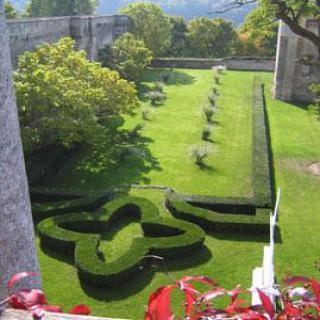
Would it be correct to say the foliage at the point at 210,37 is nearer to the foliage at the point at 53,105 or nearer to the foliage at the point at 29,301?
the foliage at the point at 53,105

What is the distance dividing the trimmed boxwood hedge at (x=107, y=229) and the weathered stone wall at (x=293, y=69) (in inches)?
694

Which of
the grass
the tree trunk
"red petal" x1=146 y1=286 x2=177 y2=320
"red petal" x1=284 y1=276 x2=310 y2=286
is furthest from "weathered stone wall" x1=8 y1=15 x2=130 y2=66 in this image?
"red petal" x1=146 y1=286 x2=177 y2=320

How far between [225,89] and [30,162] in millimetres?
17543

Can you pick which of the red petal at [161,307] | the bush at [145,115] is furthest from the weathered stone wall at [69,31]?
the red petal at [161,307]

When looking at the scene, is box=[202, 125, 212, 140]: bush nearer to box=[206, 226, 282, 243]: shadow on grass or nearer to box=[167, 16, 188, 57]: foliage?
box=[206, 226, 282, 243]: shadow on grass

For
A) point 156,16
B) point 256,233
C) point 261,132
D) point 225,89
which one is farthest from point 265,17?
point 156,16

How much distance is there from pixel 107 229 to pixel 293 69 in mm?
19099

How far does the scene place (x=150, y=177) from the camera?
671 inches

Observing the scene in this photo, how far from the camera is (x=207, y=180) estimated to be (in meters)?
16.8

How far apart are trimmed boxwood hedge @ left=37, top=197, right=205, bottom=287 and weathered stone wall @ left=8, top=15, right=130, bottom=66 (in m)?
9.71

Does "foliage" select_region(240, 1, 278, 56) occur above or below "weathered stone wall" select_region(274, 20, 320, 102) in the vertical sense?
above

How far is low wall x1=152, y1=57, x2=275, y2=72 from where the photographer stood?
39.7 meters

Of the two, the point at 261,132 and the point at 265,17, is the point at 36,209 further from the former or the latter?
the point at 261,132

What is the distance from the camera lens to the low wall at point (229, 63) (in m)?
39.7
